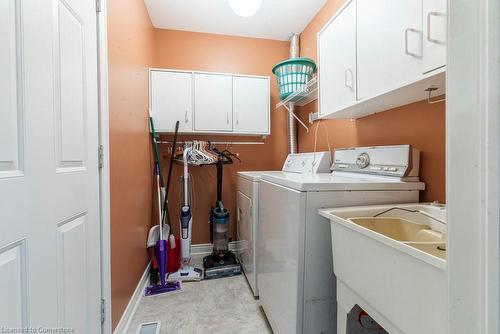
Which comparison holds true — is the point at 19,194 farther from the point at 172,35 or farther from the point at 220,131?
the point at 172,35

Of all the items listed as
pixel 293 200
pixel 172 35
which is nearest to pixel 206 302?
pixel 293 200

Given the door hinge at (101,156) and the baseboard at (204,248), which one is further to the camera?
the baseboard at (204,248)

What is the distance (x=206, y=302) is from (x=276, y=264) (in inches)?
33.3

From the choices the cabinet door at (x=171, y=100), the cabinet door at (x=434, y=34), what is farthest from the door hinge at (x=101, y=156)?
the cabinet door at (x=434, y=34)

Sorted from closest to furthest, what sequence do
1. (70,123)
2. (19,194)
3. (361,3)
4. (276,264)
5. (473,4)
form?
(473,4) → (19,194) → (70,123) → (361,3) → (276,264)

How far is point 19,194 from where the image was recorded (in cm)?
68

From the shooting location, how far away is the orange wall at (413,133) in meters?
1.18

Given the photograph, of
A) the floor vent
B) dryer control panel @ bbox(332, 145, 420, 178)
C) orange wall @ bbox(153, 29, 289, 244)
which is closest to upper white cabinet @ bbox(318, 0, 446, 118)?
dryer control panel @ bbox(332, 145, 420, 178)

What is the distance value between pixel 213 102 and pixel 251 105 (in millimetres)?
412

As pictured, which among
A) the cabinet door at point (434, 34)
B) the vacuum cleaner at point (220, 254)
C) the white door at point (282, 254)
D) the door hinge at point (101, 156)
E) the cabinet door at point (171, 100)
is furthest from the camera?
the cabinet door at point (171, 100)

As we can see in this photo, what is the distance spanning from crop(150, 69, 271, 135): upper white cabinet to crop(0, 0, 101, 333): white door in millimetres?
1205

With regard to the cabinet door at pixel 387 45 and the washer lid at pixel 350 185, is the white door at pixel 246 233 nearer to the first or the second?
the washer lid at pixel 350 185

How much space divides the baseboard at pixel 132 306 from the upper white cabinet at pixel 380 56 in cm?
191

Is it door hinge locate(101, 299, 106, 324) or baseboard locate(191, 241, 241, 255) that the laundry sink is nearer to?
door hinge locate(101, 299, 106, 324)
